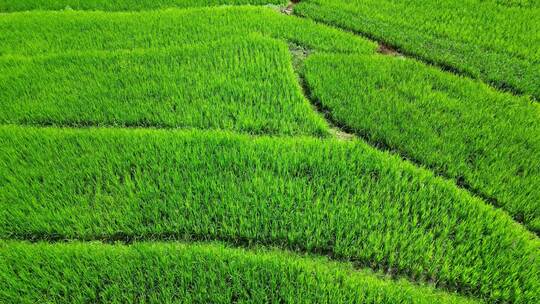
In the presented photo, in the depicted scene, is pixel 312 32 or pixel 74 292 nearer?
pixel 74 292

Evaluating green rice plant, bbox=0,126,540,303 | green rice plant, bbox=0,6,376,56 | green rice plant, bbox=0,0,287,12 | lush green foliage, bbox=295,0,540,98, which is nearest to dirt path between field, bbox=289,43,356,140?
green rice plant, bbox=0,6,376,56

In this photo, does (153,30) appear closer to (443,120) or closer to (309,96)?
(309,96)

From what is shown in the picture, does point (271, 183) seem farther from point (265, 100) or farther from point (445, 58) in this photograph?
point (445, 58)

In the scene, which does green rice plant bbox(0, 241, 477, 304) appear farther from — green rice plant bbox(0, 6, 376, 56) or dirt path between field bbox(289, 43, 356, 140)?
green rice plant bbox(0, 6, 376, 56)

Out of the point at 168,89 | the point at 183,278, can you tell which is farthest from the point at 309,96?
the point at 183,278

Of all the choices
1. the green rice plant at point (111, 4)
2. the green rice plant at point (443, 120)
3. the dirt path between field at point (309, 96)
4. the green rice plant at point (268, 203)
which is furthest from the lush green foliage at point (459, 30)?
the green rice plant at point (268, 203)

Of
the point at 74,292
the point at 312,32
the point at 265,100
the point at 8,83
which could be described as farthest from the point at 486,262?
the point at 8,83
